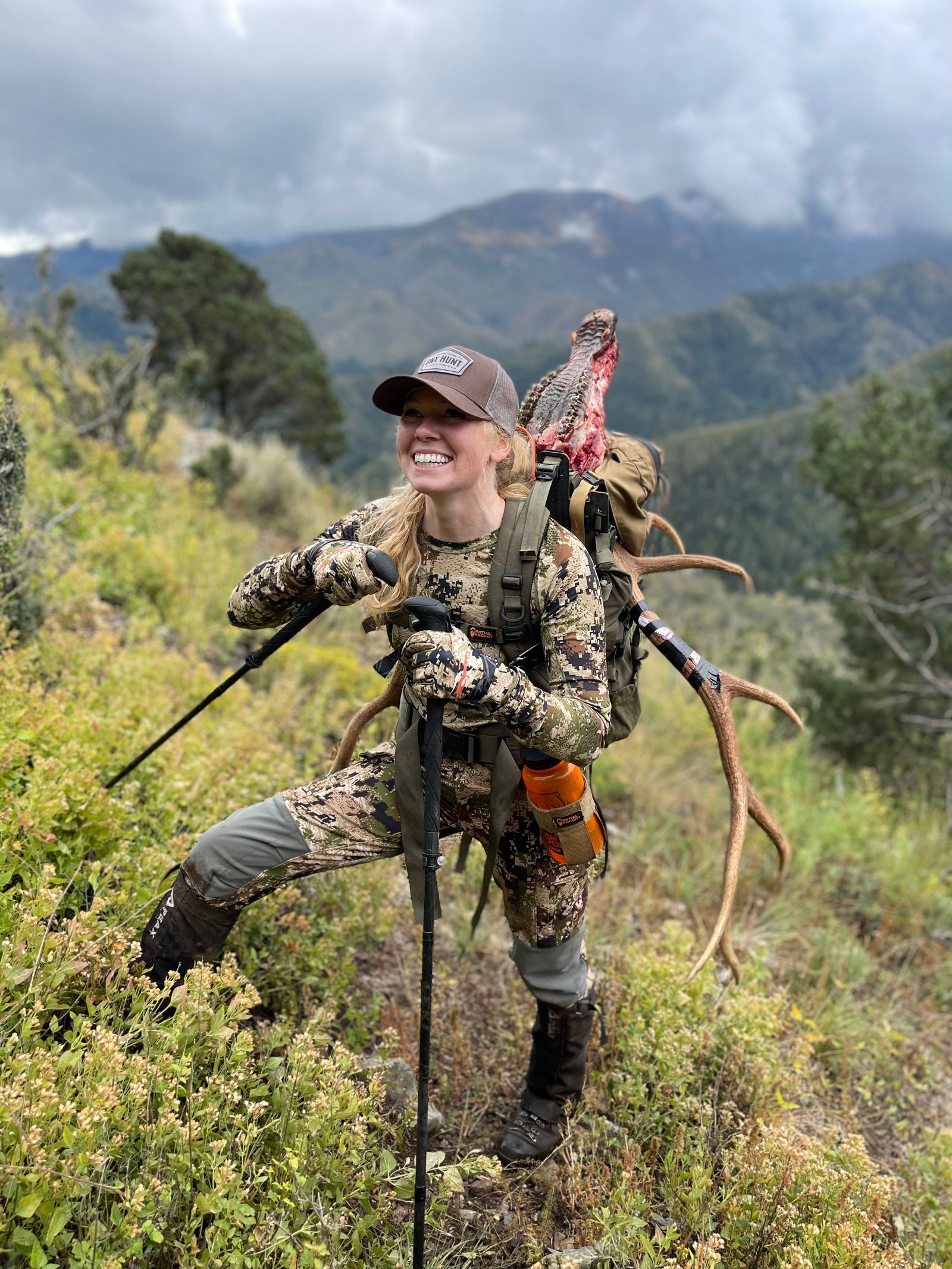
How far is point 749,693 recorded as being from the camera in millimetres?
2955

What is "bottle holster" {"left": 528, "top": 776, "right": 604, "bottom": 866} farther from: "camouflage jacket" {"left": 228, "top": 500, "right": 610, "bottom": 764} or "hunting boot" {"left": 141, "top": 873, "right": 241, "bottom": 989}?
"hunting boot" {"left": 141, "top": 873, "right": 241, "bottom": 989}

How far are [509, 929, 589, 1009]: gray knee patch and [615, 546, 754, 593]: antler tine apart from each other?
1329mm

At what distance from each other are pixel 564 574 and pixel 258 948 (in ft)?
6.15

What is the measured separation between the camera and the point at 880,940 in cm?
533

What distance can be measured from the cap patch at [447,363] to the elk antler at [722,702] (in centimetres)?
92

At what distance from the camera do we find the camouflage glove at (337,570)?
7.66 ft

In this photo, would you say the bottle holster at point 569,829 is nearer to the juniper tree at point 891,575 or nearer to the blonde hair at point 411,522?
the blonde hair at point 411,522

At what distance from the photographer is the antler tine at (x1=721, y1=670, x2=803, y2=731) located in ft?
9.27

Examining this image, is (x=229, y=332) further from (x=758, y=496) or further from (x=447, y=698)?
(x=758, y=496)

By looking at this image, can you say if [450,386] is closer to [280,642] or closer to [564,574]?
[564,574]

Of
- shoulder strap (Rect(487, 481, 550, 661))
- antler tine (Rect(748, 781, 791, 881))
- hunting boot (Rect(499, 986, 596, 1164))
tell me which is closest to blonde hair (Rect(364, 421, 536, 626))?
shoulder strap (Rect(487, 481, 550, 661))

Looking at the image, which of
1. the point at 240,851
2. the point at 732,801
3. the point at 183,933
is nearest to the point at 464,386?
the point at 240,851

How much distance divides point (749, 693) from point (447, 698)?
4.61 ft

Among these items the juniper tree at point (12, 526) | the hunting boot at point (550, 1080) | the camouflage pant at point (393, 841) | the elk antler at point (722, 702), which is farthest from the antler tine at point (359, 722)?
the juniper tree at point (12, 526)
